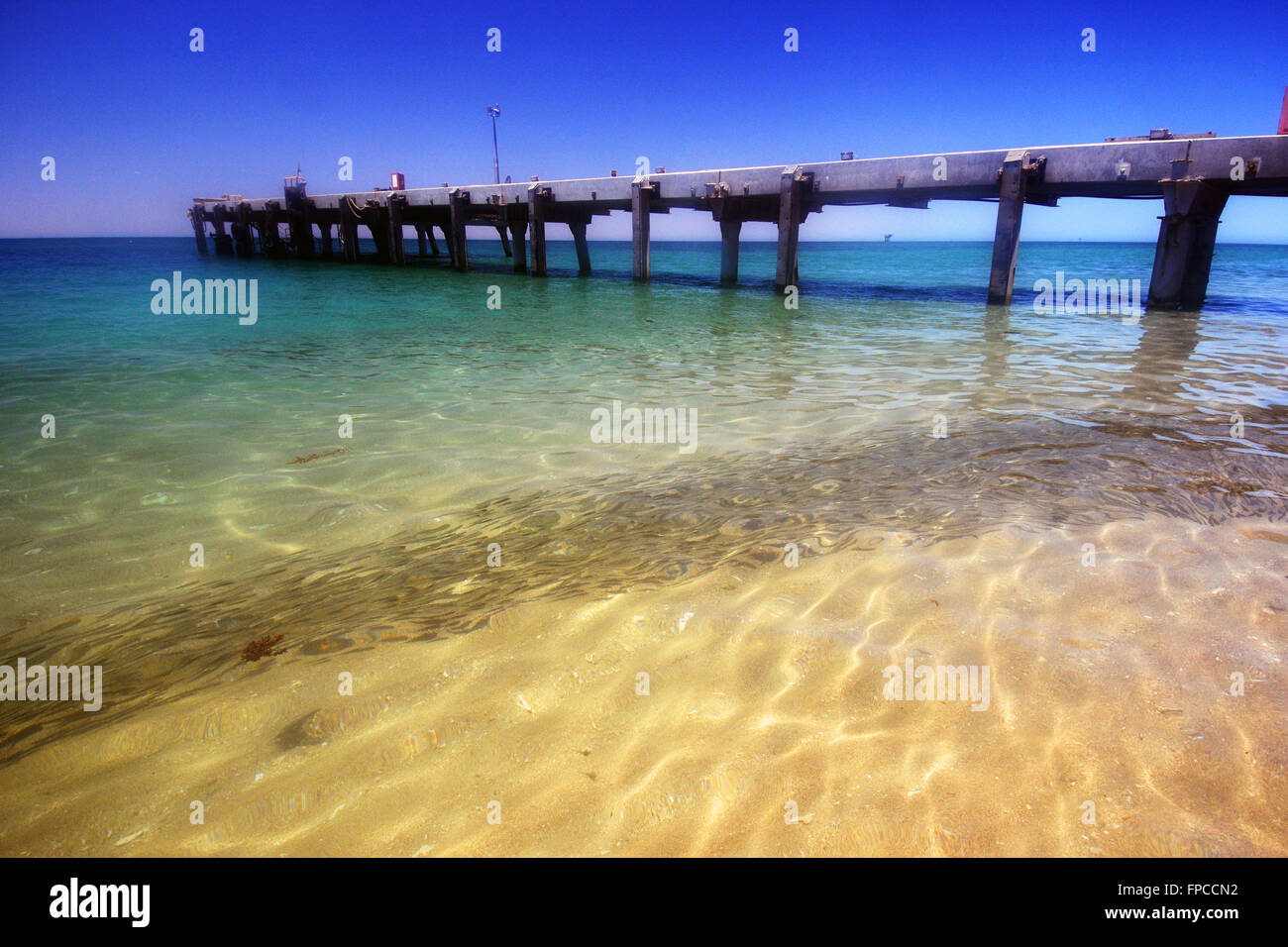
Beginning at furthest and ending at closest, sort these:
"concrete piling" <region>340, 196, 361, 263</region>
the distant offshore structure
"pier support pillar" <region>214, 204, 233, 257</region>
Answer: "pier support pillar" <region>214, 204, 233, 257</region> → "concrete piling" <region>340, 196, 361, 263</region> → the distant offshore structure

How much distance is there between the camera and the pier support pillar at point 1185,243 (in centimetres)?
1617

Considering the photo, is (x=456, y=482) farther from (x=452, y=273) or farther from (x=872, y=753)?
(x=452, y=273)

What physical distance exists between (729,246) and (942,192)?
9024 millimetres

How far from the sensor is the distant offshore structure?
52.5ft

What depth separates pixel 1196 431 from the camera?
653 centimetres

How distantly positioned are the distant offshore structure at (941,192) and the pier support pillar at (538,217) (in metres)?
0.05

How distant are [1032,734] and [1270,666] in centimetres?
127

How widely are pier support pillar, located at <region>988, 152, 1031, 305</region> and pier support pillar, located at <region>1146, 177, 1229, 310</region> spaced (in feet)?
10.8

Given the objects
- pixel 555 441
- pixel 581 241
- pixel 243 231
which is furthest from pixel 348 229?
pixel 555 441

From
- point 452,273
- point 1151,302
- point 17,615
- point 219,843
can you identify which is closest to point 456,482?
point 17,615

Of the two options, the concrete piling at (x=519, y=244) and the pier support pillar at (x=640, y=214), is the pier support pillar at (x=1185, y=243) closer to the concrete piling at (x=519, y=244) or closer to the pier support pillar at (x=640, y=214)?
the pier support pillar at (x=640, y=214)

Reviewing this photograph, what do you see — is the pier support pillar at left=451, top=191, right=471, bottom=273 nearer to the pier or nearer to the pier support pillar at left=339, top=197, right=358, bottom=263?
the pier

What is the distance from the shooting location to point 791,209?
22.5 metres

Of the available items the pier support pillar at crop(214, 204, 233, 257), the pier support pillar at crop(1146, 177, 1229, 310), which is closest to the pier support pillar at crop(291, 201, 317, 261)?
the pier support pillar at crop(214, 204, 233, 257)
